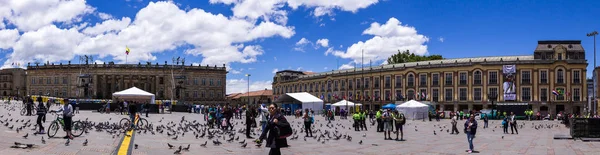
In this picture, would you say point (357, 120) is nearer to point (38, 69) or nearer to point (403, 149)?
point (403, 149)

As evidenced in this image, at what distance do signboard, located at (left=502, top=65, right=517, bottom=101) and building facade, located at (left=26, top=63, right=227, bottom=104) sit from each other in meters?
58.8

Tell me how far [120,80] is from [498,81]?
228ft

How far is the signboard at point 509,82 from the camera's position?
206 feet

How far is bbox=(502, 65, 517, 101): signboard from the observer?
6284cm

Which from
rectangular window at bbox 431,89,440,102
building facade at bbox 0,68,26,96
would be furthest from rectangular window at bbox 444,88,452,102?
building facade at bbox 0,68,26,96

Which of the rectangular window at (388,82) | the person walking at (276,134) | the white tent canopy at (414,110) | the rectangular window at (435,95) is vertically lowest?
the white tent canopy at (414,110)

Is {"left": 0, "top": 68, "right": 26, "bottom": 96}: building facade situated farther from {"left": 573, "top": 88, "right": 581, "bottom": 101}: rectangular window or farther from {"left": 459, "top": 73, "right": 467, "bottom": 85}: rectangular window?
{"left": 573, "top": 88, "right": 581, "bottom": 101}: rectangular window

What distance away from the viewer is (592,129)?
20.6m

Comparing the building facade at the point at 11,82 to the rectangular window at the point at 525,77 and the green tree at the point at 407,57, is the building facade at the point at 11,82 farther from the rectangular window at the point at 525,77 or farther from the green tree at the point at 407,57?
the rectangular window at the point at 525,77

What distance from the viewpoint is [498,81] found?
6394 centimetres

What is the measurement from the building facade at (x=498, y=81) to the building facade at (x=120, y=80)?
1638 inches

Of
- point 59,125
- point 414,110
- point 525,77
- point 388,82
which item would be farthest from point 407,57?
point 59,125

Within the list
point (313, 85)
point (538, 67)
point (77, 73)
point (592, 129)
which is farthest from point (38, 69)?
point (592, 129)

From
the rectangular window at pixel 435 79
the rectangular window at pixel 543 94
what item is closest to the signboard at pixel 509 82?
the rectangular window at pixel 543 94
